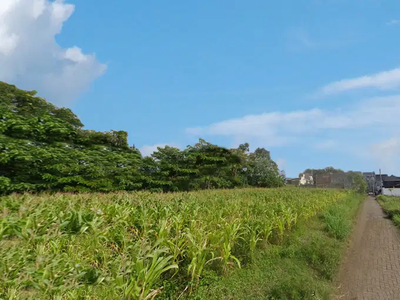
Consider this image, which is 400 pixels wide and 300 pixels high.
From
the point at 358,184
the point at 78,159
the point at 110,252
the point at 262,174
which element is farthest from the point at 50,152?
the point at 358,184

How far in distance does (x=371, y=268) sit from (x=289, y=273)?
276 cm

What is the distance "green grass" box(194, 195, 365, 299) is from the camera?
473 cm

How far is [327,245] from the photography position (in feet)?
25.2

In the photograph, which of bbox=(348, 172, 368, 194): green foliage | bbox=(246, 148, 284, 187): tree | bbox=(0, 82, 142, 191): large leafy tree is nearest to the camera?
bbox=(0, 82, 142, 191): large leafy tree

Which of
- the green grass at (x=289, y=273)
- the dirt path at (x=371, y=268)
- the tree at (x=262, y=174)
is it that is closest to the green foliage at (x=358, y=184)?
the tree at (x=262, y=174)

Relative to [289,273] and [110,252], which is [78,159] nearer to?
[110,252]

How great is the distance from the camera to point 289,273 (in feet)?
19.3

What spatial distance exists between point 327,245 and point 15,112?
52.8 ft

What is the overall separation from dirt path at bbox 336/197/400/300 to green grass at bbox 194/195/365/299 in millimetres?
364

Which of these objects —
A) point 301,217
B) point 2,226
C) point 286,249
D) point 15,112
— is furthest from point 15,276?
point 15,112

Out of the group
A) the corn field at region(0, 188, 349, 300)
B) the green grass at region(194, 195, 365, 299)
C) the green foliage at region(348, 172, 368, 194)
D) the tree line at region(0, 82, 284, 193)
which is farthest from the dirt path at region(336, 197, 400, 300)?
the green foliage at region(348, 172, 368, 194)

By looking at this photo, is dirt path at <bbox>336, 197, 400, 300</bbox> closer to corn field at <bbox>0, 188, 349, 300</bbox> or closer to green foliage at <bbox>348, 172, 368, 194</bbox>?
corn field at <bbox>0, 188, 349, 300</bbox>

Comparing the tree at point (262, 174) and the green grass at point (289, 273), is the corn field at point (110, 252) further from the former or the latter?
the tree at point (262, 174)

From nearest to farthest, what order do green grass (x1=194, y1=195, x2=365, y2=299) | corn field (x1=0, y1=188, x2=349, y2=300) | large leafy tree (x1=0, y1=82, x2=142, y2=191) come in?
corn field (x1=0, y1=188, x2=349, y2=300)
green grass (x1=194, y1=195, x2=365, y2=299)
large leafy tree (x1=0, y1=82, x2=142, y2=191)
